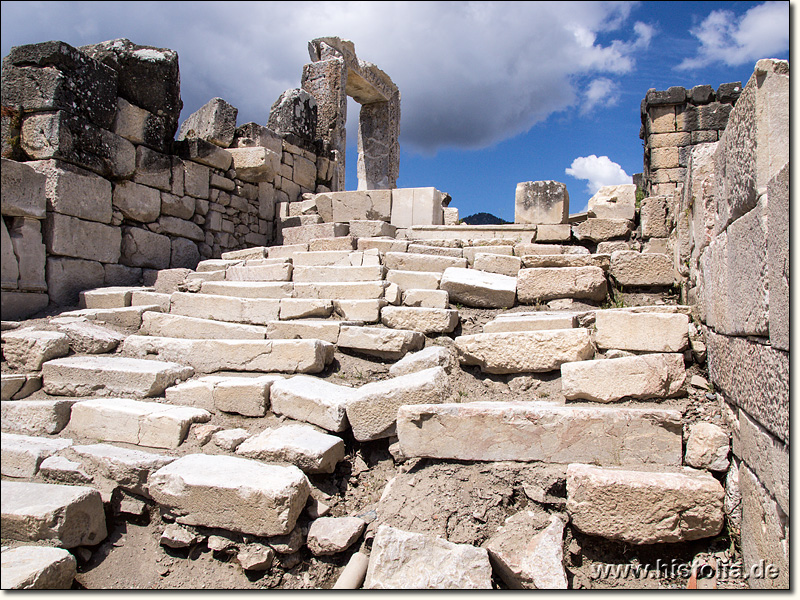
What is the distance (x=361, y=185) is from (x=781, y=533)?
45.8ft

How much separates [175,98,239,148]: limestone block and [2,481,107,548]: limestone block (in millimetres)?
7589

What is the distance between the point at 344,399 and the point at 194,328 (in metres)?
2.45

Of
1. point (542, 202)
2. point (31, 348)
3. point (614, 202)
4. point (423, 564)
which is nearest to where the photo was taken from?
point (423, 564)

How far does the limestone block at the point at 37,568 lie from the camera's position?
225 centimetres

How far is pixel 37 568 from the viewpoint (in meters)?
2.36

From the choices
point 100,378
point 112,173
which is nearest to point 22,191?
point 112,173

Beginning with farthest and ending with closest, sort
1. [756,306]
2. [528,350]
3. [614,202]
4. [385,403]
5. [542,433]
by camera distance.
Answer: [614,202] < [528,350] < [385,403] < [542,433] < [756,306]

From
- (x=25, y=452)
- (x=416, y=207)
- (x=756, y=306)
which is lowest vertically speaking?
(x=25, y=452)

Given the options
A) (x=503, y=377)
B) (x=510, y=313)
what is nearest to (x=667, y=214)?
(x=510, y=313)

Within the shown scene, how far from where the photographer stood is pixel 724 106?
11.0m

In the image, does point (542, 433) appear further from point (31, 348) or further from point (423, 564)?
point (31, 348)

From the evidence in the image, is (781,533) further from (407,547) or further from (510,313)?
(510,313)

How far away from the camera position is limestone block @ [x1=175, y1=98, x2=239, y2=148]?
919 centimetres

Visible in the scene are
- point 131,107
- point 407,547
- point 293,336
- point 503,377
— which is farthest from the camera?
point 131,107
